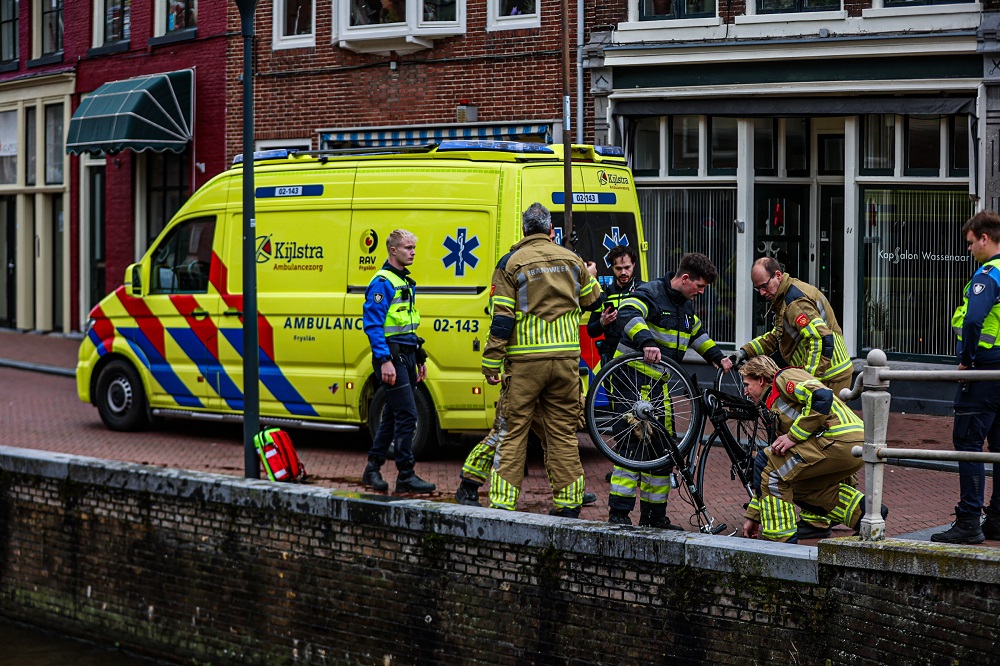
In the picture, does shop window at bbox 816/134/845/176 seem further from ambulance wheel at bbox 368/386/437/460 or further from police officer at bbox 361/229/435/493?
police officer at bbox 361/229/435/493

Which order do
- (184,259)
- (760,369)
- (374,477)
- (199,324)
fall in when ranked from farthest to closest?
(184,259), (199,324), (374,477), (760,369)

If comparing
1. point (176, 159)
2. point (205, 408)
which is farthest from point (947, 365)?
point (176, 159)

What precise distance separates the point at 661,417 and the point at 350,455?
407 cm

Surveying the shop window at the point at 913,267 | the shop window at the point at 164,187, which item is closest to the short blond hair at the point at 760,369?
the shop window at the point at 913,267

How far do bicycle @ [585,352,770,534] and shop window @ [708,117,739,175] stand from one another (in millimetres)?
7936

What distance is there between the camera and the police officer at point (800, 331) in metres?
8.35

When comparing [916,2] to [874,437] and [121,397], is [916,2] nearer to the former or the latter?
[121,397]

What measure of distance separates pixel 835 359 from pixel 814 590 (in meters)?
2.52

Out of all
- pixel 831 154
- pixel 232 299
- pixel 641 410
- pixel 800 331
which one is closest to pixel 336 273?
pixel 232 299

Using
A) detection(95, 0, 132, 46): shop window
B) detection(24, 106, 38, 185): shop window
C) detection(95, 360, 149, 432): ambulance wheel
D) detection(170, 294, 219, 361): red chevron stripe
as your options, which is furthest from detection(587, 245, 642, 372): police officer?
detection(24, 106, 38, 185): shop window

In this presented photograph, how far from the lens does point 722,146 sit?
1588 centimetres

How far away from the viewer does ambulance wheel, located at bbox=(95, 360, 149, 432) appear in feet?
42.0

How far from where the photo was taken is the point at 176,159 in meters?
22.0

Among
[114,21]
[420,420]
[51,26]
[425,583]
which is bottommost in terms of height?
[425,583]
